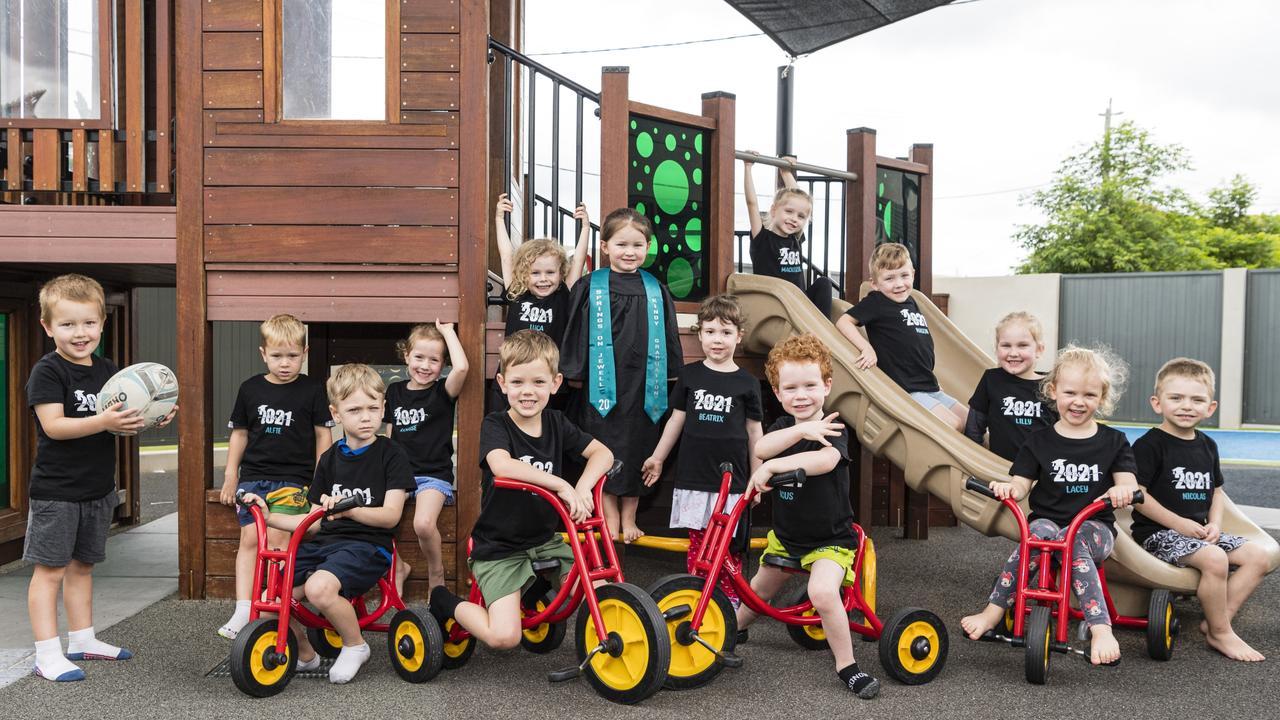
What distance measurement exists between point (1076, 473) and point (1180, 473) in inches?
26.7

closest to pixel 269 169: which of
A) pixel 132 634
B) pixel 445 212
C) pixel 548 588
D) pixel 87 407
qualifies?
pixel 445 212

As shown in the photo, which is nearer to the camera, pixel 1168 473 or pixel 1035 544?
pixel 1035 544

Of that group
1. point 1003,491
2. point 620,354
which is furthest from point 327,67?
point 1003,491

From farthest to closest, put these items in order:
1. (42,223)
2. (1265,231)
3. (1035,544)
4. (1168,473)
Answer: (1265,231)
(42,223)
(1168,473)
(1035,544)

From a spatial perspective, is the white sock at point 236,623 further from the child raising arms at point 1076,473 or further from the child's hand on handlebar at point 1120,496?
the child's hand on handlebar at point 1120,496

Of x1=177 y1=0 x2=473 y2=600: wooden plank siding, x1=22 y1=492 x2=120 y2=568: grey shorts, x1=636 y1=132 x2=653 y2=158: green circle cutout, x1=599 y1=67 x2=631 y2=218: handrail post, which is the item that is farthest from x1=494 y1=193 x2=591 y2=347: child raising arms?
x1=22 y1=492 x2=120 y2=568: grey shorts

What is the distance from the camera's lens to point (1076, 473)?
390 cm

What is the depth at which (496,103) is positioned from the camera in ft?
23.7

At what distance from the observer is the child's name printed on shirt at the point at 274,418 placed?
4.32 m

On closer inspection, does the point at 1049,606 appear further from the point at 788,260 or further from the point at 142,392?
the point at 142,392

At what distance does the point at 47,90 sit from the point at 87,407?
206 centimetres

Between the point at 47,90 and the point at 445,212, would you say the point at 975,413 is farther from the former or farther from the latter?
the point at 47,90

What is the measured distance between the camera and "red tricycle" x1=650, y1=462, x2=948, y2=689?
3457mm

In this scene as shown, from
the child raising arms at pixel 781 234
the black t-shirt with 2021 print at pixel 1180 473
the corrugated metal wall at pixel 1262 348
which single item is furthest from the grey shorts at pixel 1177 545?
the corrugated metal wall at pixel 1262 348
